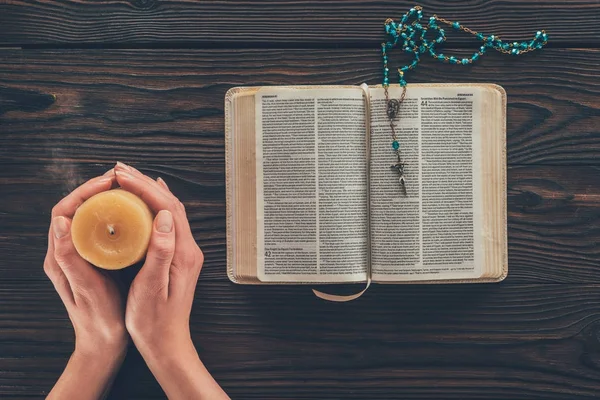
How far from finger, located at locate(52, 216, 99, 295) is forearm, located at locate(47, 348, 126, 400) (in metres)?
0.10

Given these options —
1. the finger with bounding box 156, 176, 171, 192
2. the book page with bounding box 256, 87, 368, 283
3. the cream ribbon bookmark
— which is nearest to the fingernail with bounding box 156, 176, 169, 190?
the finger with bounding box 156, 176, 171, 192

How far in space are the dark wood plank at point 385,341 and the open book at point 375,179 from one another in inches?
1.9

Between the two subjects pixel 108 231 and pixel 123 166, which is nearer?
pixel 108 231

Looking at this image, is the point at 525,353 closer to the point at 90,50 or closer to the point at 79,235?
the point at 79,235

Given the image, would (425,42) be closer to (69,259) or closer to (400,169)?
(400,169)

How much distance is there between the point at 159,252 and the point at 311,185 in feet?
0.68

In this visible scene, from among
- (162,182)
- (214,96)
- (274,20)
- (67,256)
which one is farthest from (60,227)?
(274,20)

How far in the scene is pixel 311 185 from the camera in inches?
27.0

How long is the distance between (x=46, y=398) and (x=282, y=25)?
0.57 meters

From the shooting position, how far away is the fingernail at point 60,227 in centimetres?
61

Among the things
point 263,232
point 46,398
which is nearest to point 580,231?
point 263,232

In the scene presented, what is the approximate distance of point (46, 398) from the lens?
2.28ft

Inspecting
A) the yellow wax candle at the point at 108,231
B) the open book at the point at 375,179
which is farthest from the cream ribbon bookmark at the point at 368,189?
the yellow wax candle at the point at 108,231

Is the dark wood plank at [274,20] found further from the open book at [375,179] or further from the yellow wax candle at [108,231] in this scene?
the yellow wax candle at [108,231]
